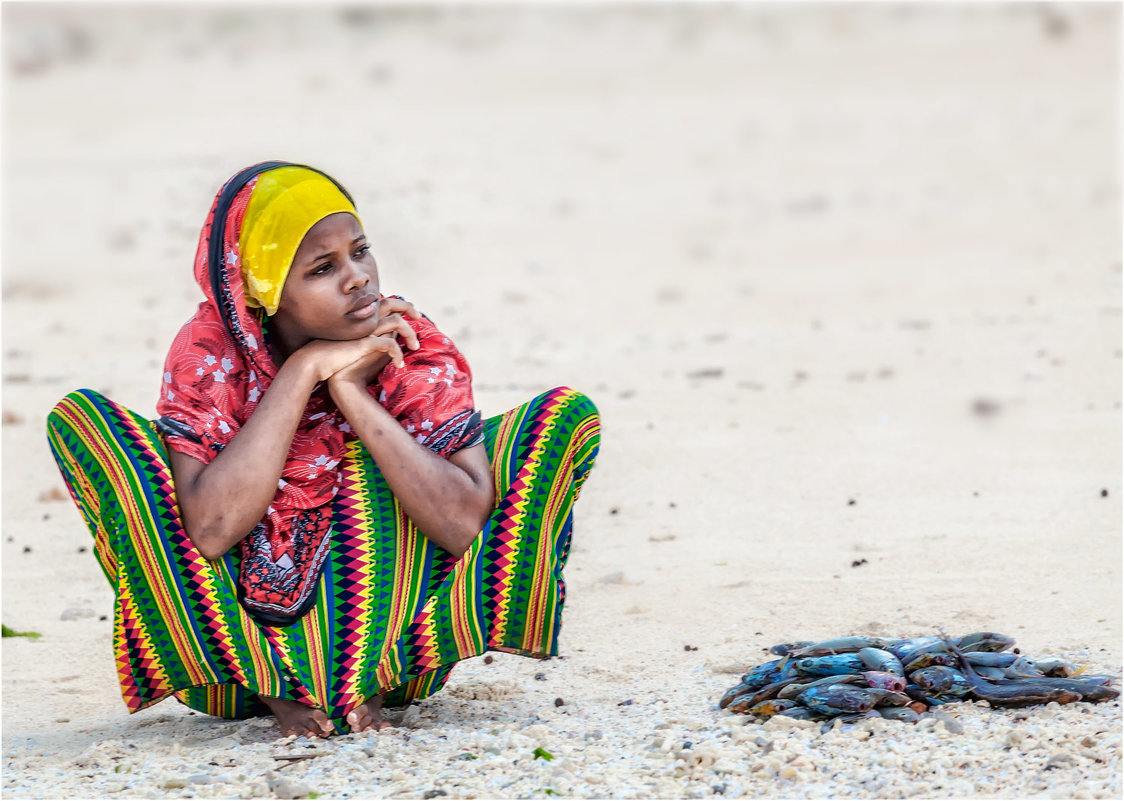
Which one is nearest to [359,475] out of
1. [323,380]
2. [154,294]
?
[323,380]

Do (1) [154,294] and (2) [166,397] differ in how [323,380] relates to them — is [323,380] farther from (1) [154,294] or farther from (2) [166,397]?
(1) [154,294]

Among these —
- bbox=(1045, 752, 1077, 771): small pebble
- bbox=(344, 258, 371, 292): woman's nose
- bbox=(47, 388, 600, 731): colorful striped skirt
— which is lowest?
bbox=(1045, 752, 1077, 771): small pebble

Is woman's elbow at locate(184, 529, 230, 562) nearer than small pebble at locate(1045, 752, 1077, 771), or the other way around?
small pebble at locate(1045, 752, 1077, 771)

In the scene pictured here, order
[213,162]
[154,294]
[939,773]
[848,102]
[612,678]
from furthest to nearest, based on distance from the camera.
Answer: [848,102] → [213,162] → [154,294] → [612,678] → [939,773]

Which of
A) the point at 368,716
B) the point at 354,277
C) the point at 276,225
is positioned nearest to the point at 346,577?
the point at 368,716

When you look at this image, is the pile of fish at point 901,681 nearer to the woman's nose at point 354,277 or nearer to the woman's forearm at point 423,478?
the woman's forearm at point 423,478

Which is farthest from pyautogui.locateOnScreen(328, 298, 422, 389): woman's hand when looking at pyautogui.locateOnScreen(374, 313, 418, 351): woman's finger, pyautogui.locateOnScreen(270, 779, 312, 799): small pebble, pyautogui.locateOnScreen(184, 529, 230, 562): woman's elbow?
pyautogui.locateOnScreen(270, 779, 312, 799): small pebble

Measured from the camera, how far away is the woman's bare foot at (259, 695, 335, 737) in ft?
11.4

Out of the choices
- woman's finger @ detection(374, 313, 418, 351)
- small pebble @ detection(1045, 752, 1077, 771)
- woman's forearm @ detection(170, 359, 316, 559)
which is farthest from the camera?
woman's finger @ detection(374, 313, 418, 351)

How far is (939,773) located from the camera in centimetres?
314

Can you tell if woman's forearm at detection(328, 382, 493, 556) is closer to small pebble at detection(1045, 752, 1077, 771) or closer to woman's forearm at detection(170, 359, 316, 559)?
woman's forearm at detection(170, 359, 316, 559)

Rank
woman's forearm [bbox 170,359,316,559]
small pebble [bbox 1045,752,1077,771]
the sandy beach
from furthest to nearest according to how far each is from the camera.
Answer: the sandy beach
woman's forearm [bbox 170,359,316,559]
small pebble [bbox 1045,752,1077,771]

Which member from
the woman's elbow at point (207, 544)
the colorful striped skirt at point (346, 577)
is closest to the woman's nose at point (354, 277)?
the colorful striped skirt at point (346, 577)

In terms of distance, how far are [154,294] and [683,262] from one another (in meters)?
5.13
